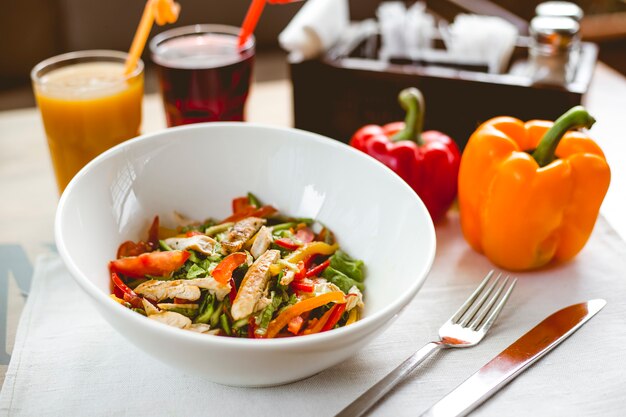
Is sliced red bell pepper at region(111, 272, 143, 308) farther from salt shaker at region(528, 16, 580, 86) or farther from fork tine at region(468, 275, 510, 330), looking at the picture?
salt shaker at region(528, 16, 580, 86)

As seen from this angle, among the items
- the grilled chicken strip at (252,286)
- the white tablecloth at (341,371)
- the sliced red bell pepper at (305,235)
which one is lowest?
the white tablecloth at (341,371)

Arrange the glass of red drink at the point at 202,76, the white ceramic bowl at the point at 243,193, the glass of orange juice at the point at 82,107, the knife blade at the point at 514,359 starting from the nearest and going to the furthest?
the white ceramic bowl at the point at 243,193
the knife blade at the point at 514,359
the glass of orange juice at the point at 82,107
the glass of red drink at the point at 202,76

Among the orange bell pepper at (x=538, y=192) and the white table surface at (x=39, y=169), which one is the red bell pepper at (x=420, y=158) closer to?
the orange bell pepper at (x=538, y=192)

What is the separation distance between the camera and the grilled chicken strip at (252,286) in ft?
3.10

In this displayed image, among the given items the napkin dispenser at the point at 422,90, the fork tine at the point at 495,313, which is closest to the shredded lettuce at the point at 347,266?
the fork tine at the point at 495,313

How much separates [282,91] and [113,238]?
107cm

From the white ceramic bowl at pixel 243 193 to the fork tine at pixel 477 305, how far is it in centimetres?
16

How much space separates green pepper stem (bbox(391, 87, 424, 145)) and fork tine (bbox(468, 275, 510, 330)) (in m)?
0.44

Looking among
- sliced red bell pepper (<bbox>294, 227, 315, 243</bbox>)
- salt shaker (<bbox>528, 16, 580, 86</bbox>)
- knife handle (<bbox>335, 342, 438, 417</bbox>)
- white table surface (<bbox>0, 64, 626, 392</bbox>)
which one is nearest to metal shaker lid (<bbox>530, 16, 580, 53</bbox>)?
salt shaker (<bbox>528, 16, 580, 86</bbox>)

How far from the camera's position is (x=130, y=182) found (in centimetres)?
120

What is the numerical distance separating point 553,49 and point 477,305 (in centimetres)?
80

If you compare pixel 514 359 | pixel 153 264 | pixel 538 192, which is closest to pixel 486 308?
pixel 514 359

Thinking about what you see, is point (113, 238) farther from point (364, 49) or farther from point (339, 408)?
point (364, 49)

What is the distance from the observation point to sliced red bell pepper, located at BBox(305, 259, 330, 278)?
1084 mm
